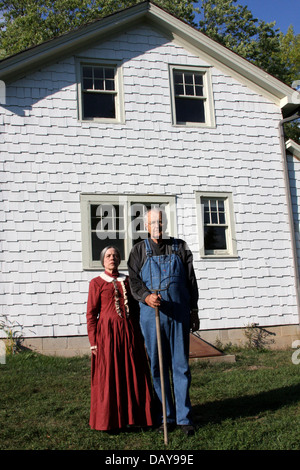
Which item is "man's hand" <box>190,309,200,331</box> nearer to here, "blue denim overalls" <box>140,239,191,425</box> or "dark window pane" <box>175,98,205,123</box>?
"blue denim overalls" <box>140,239,191,425</box>

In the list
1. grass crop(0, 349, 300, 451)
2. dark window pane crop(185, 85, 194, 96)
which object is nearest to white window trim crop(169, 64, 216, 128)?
dark window pane crop(185, 85, 194, 96)

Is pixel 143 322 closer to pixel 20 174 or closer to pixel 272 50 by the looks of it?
pixel 20 174

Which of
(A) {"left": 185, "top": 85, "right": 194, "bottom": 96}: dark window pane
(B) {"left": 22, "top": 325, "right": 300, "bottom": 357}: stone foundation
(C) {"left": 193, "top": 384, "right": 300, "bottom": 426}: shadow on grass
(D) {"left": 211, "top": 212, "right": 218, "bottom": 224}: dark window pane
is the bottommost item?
(C) {"left": 193, "top": 384, "right": 300, "bottom": 426}: shadow on grass

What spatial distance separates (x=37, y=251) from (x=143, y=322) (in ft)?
18.8

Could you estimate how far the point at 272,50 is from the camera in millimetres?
25062

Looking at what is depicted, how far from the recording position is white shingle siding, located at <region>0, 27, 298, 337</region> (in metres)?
10.6

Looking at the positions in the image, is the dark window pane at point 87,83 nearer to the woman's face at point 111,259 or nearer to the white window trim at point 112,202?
the white window trim at point 112,202

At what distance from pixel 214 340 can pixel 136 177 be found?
12.3 feet

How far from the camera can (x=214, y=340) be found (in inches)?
442

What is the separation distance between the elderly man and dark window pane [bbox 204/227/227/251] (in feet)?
20.7

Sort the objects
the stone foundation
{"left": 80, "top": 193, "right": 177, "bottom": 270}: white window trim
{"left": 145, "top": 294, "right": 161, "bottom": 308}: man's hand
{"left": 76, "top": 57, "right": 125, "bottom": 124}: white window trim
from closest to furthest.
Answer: {"left": 145, "top": 294, "right": 161, "bottom": 308}: man's hand < the stone foundation < {"left": 80, "top": 193, "right": 177, "bottom": 270}: white window trim < {"left": 76, "top": 57, "right": 125, "bottom": 124}: white window trim

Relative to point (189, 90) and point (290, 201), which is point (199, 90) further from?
point (290, 201)

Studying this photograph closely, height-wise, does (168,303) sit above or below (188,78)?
below

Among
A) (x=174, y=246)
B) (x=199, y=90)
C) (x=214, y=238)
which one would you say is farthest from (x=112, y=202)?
(x=174, y=246)
